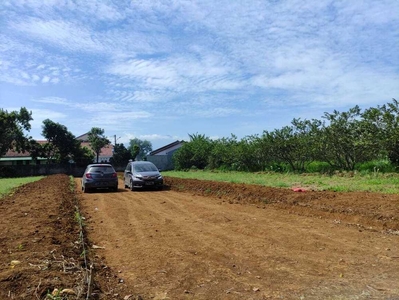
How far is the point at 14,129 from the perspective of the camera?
45.9 m

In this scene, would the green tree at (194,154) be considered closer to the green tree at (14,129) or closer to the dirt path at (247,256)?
the green tree at (14,129)

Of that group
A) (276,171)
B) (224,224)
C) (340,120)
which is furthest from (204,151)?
(224,224)

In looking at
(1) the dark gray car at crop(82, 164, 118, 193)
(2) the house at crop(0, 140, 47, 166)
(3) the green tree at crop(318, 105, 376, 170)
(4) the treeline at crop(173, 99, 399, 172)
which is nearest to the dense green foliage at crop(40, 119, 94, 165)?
(2) the house at crop(0, 140, 47, 166)

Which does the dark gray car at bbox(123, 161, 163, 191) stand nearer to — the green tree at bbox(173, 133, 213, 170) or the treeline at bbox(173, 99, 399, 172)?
the treeline at bbox(173, 99, 399, 172)

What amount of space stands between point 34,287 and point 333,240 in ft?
18.5

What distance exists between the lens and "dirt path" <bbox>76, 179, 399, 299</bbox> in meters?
Answer: 4.80

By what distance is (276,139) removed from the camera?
27969 millimetres

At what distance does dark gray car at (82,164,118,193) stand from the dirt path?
8.87m

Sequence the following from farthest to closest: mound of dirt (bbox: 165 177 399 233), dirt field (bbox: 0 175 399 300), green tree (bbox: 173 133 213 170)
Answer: green tree (bbox: 173 133 213 170) → mound of dirt (bbox: 165 177 399 233) → dirt field (bbox: 0 175 399 300)

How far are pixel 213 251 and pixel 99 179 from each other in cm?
1364

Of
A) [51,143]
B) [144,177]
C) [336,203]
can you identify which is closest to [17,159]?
[51,143]

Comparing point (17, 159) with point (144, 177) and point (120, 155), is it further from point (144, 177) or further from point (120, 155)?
point (144, 177)

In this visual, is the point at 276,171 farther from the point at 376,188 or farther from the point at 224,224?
the point at 224,224

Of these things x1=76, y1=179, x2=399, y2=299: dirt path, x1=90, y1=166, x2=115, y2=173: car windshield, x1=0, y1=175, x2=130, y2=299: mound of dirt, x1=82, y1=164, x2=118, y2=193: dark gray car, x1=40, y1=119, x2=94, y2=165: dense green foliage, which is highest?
x1=40, y1=119, x2=94, y2=165: dense green foliage
